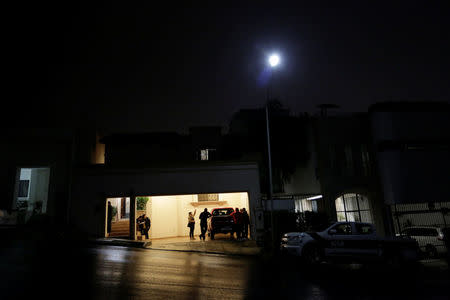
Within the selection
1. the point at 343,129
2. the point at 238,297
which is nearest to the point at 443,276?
the point at 238,297

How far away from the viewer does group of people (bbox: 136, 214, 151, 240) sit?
58.2 feet

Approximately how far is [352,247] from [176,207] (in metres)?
12.6

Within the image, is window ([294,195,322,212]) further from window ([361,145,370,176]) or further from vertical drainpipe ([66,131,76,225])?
vertical drainpipe ([66,131,76,225])

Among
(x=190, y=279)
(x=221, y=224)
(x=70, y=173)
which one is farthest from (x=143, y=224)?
(x=190, y=279)

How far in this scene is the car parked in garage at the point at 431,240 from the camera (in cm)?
1428

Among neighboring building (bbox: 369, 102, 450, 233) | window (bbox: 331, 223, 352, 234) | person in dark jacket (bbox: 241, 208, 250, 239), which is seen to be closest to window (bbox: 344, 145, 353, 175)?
neighboring building (bbox: 369, 102, 450, 233)

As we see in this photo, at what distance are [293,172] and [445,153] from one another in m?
10.8

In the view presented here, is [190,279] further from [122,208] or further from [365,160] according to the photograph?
[365,160]

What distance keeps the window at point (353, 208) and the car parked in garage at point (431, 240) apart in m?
4.23

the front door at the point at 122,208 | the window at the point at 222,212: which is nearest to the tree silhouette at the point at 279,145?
the window at the point at 222,212

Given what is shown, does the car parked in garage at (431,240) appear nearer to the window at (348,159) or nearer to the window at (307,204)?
the window at (348,159)

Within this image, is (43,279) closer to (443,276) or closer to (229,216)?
(229,216)

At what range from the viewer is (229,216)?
1792 centimetres

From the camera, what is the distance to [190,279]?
26.7ft
